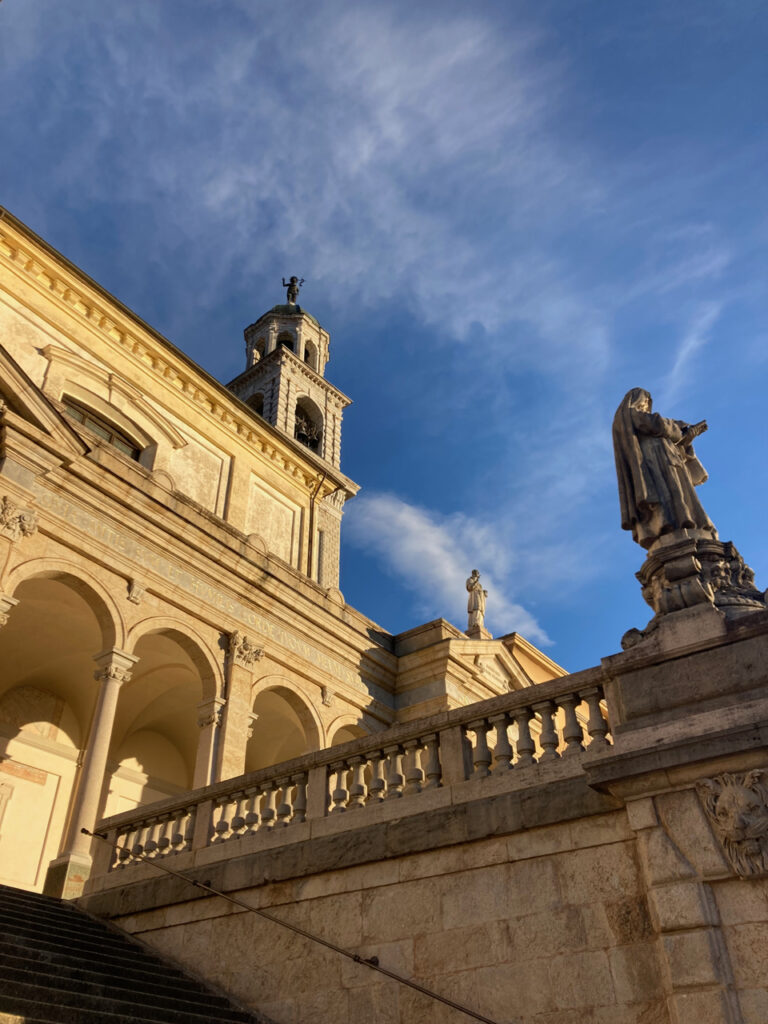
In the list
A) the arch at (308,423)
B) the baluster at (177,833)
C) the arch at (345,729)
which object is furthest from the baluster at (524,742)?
the arch at (308,423)

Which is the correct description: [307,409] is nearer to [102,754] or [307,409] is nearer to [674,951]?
[102,754]

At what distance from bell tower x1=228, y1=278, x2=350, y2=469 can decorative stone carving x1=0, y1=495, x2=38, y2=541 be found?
19.5m

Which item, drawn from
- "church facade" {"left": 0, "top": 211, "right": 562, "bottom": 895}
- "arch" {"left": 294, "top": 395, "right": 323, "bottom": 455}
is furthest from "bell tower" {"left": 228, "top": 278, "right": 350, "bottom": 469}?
"church facade" {"left": 0, "top": 211, "right": 562, "bottom": 895}

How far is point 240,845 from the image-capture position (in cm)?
884

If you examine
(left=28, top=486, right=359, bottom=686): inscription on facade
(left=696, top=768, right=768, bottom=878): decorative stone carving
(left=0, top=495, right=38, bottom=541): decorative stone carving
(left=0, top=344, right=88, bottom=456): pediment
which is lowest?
(left=696, top=768, right=768, bottom=878): decorative stone carving

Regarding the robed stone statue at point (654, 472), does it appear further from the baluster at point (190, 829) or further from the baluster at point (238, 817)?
the baluster at point (190, 829)

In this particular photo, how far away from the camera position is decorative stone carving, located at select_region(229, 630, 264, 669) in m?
15.6

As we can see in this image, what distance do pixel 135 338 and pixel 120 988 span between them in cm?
1689

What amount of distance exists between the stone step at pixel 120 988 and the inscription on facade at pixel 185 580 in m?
7.90

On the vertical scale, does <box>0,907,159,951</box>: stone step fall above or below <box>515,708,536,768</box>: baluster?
below

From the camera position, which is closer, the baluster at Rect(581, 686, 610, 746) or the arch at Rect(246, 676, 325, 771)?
the baluster at Rect(581, 686, 610, 746)

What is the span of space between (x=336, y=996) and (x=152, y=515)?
9.61 meters

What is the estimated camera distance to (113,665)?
1332 cm

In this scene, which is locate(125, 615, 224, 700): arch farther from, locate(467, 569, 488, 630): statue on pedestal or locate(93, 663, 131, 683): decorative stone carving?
locate(467, 569, 488, 630): statue on pedestal
